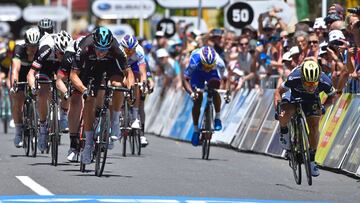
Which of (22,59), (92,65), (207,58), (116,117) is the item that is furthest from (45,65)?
(207,58)

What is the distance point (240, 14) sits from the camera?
28.7m

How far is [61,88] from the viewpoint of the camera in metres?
18.2

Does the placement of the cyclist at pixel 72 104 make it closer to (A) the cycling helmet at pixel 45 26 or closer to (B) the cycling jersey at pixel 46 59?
(B) the cycling jersey at pixel 46 59

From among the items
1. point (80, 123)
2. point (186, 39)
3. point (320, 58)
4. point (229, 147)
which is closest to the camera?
point (80, 123)

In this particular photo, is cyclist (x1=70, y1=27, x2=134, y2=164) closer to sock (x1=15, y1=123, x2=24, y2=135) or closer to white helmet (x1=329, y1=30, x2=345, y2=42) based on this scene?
sock (x1=15, y1=123, x2=24, y2=135)

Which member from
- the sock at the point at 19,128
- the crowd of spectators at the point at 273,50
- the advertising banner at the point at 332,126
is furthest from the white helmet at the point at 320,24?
the sock at the point at 19,128

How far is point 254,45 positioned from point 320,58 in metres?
5.04

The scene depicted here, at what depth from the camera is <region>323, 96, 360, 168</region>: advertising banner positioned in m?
18.2

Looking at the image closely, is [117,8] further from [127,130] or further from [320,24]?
[127,130]

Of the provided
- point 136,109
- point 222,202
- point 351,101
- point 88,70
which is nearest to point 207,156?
point 136,109

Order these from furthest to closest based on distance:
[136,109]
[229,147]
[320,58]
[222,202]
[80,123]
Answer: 1. [229,147]
2. [136,109]
3. [320,58]
4. [80,123]
5. [222,202]

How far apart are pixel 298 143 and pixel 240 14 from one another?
12.2m

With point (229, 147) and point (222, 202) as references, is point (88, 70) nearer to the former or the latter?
point (222, 202)

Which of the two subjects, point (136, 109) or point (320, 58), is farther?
point (136, 109)
